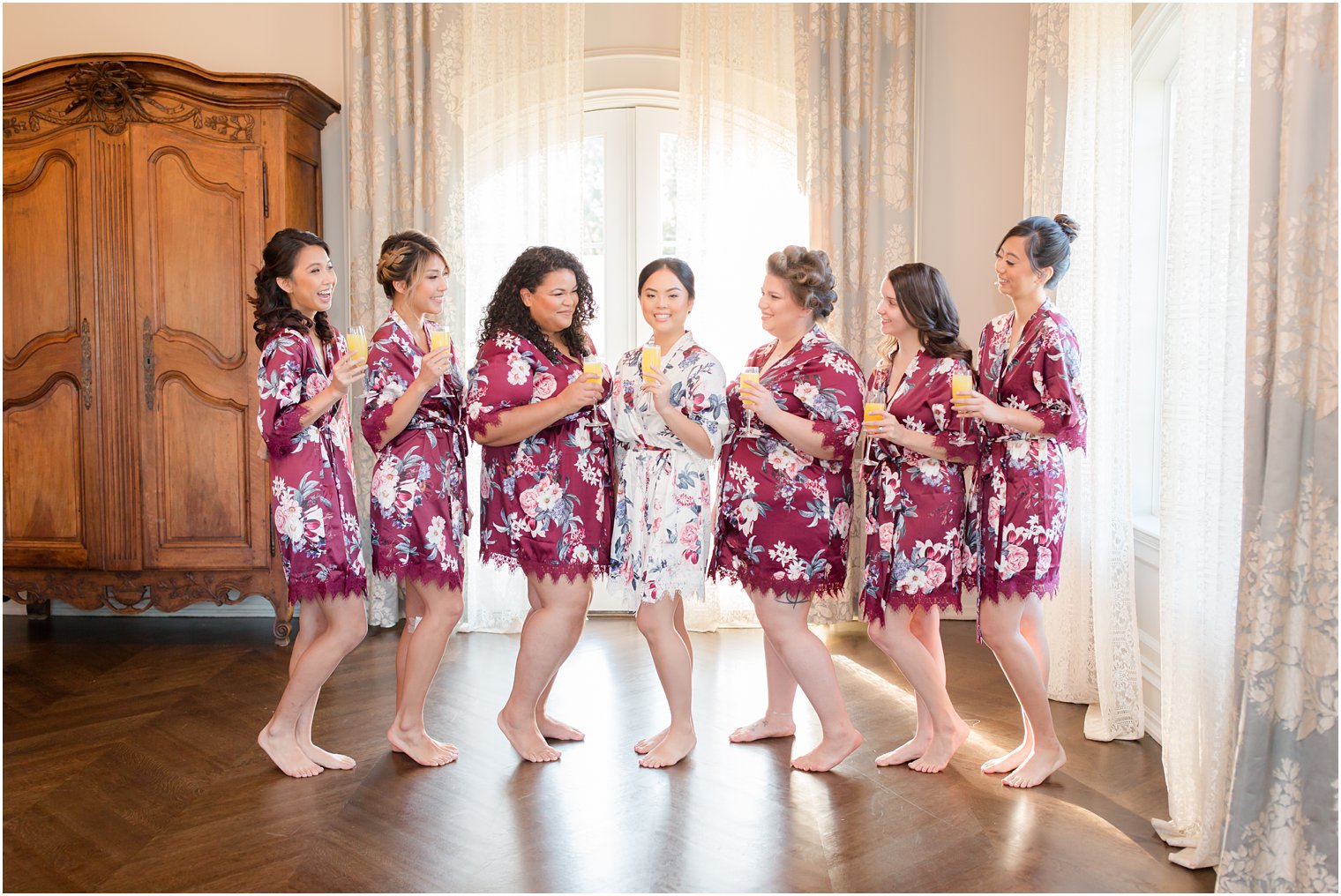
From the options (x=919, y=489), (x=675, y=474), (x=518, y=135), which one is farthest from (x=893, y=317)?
(x=518, y=135)

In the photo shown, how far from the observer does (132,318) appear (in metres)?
4.79

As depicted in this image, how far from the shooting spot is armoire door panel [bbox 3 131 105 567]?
4.79 metres

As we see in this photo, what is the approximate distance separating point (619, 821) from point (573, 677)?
1.44m

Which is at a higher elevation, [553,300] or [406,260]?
[406,260]

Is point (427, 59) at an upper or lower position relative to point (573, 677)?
upper

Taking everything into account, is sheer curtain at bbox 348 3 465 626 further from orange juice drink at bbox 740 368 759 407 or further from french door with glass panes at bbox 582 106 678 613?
orange juice drink at bbox 740 368 759 407

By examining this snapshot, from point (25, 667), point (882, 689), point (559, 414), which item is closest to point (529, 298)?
point (559, 414)

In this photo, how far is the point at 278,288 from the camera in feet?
10.6

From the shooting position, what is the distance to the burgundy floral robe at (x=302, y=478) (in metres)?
3.07

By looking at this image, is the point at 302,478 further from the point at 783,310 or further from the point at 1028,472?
the point at 1028,472

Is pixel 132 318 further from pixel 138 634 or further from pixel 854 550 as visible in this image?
pixel 854 550

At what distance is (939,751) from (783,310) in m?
1.45

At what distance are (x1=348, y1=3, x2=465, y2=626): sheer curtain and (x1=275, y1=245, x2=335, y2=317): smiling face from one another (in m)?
1.87

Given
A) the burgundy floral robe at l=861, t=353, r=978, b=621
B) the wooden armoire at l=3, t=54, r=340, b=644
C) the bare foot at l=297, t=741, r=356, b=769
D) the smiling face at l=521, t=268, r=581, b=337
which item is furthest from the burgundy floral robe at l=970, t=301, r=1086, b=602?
the wooden armoire at l=3, t=54, r=340, b=644
